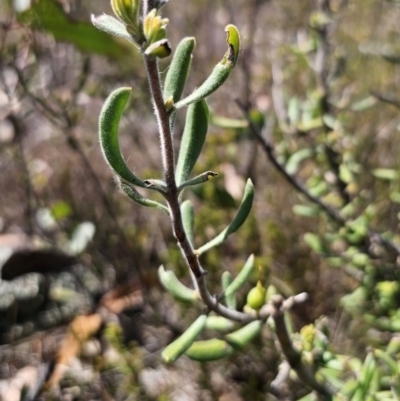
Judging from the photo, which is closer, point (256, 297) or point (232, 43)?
point (232, 43)

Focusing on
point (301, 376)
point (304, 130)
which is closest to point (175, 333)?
point (304, 130)

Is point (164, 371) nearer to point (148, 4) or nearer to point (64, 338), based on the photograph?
point (64, 338)

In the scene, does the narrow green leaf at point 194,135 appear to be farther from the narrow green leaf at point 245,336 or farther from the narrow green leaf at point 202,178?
the narrow green leaf at point 245,336

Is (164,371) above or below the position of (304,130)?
below

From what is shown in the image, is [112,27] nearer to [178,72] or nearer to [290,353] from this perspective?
[178,72]

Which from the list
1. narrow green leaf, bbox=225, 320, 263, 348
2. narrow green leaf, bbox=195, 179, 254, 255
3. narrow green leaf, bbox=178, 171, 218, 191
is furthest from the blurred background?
narrow green leaf, bbox=178, 171, 218, 191

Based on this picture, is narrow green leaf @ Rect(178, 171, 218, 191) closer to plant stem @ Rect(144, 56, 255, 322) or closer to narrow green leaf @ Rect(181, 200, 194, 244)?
plant stem @ Rect(144, 56, 255, 322)

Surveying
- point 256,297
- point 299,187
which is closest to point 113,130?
point 256,297
